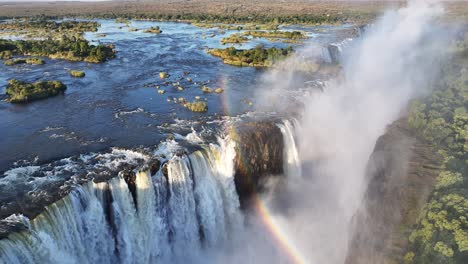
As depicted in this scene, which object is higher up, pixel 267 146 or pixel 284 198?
pixel 267 146

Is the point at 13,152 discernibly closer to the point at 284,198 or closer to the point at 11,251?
the point at 11,251

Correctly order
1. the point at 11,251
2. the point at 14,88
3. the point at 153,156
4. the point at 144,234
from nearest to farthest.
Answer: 1. the point at 11,251
2. the point at 144,234
3. the point at 153,156
4. the point at 14,88

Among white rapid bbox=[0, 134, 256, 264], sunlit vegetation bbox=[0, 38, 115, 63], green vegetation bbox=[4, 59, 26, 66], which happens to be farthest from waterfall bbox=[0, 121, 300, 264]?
green vegetation bbox=[4, 59, 26, 66]

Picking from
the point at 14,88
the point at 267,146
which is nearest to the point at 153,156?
the point at 267,146

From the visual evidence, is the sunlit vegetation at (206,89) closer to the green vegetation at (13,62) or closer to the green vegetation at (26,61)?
the green vegetation at (26,61)

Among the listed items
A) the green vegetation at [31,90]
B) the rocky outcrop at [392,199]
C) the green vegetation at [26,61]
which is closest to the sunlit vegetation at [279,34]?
the green vegetation at [26,61]

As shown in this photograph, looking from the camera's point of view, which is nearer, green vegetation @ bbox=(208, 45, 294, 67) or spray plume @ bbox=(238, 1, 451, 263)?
spray plume @ bbox=(238, 1, 451, 263)

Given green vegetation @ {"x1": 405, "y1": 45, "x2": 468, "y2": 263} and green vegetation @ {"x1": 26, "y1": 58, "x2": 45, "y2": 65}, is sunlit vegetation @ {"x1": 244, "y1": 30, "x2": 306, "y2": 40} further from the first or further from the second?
green vegetation @ {"x1": 405, "y1": 45, "x2": 468, "y2": 263}
